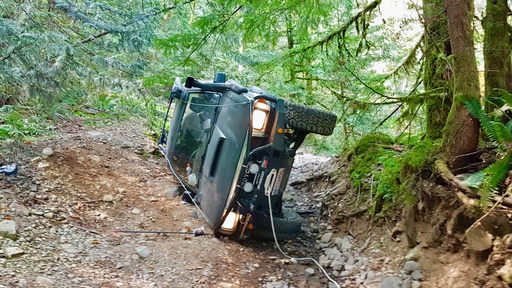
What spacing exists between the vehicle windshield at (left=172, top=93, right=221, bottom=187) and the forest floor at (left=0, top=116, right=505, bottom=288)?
54cm

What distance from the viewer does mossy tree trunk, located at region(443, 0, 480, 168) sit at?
3438 millimetres

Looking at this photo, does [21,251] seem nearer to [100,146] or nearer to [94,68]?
[94,68]

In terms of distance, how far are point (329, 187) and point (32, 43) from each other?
5.21 metres

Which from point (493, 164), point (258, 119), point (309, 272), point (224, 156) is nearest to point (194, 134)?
point (224, 156)

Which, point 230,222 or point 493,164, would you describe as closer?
point 493,164

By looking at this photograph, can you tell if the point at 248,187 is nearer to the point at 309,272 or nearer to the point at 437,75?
the point at 309,272

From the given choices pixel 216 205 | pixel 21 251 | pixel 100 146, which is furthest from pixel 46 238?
pixel 100 146

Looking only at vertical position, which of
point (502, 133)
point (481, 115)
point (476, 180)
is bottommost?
point (476, 180)

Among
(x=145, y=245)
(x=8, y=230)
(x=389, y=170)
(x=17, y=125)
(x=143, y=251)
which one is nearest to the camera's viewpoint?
(x=8, y=230)

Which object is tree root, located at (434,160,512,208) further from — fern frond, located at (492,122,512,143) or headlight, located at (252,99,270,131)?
headlight, located at (252,99,270,131)

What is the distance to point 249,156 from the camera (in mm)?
4539

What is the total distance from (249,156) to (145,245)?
1663 millimetres

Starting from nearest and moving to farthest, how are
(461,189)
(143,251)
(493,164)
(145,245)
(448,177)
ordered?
(493,164), (461,189), (448,177), (143,251), (145,245)

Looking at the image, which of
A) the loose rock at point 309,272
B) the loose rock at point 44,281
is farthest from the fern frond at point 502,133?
the loose rock at point 44,281
